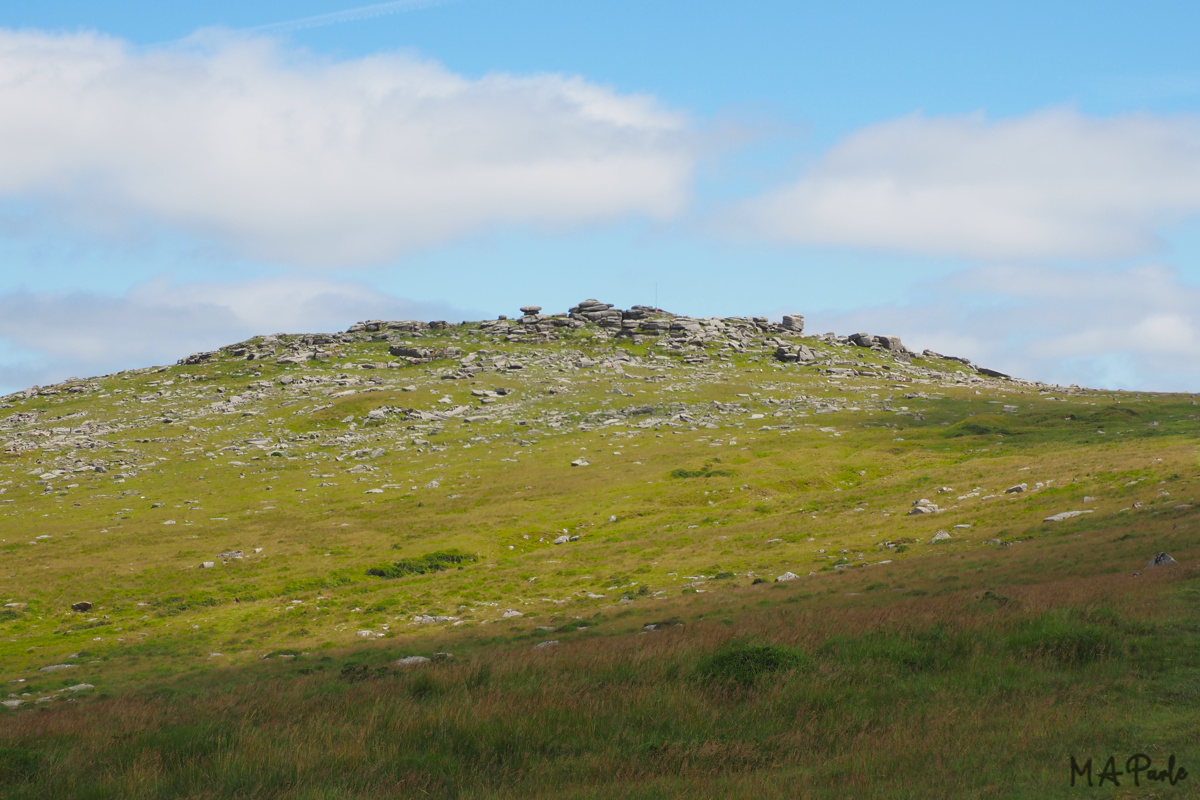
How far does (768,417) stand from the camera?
99312 millimetres

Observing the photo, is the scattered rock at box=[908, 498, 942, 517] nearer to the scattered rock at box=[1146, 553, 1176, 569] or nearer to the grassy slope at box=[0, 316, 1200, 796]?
the grassy slope at box=[0, 316, 1200, 796]

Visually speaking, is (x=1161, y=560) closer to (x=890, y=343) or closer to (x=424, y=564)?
(x=424, y=564)

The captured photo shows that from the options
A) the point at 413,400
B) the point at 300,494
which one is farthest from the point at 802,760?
the point at 413,400

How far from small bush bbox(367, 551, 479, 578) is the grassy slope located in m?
1.47

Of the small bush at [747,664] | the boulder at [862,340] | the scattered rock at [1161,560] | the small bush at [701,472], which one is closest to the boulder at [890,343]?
the boulder at [862,340]

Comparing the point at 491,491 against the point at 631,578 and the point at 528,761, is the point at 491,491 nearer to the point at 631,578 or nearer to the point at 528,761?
the point at 631,578

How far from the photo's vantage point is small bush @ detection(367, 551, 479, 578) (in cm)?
4953

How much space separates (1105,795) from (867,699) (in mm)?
4599

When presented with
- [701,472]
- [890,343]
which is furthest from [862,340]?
[701,472]

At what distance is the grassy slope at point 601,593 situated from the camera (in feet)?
37.2

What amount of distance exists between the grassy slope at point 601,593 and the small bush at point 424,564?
57.7 inches

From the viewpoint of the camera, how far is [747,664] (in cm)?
1500

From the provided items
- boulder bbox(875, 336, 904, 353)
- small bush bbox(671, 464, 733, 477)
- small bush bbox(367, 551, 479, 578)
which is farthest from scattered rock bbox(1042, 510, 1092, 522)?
boulder bbox(875, 336, 904, 353)

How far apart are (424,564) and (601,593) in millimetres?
16334
